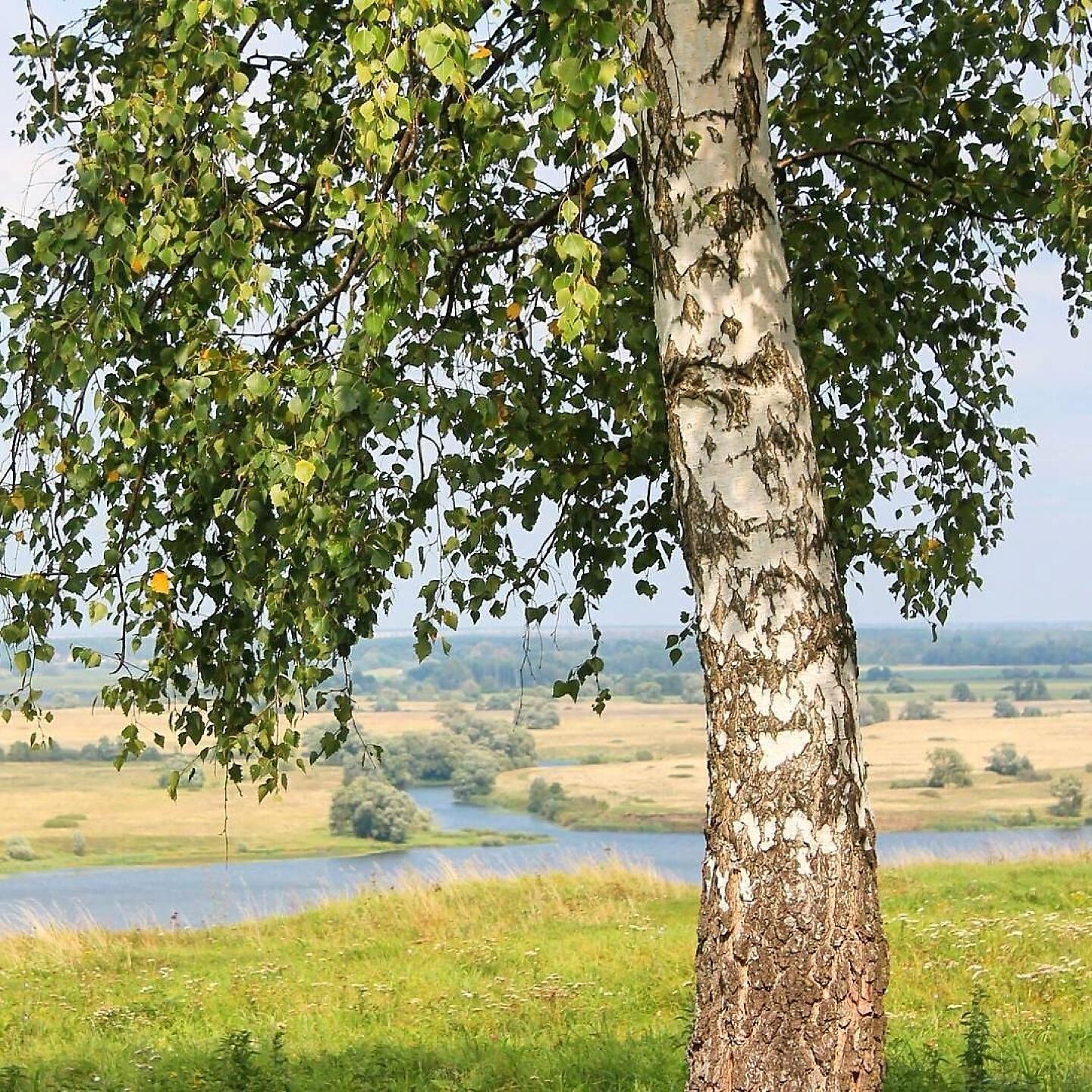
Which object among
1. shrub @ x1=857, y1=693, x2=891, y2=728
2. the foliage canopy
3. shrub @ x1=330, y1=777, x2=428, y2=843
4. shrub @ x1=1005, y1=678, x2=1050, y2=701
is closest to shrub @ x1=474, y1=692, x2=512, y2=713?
shrub @ x1=857, y1=693, x2=891, y2=728

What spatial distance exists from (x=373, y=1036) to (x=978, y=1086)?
178 inches

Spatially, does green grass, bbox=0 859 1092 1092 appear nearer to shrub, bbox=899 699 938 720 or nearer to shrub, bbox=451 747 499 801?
shrub, bbox=451 747 499 801

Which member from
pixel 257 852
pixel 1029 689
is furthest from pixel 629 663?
pixel 257 852


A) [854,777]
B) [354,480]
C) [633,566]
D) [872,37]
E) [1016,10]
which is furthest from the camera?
[872,37]

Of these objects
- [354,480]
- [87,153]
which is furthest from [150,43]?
[354,480]

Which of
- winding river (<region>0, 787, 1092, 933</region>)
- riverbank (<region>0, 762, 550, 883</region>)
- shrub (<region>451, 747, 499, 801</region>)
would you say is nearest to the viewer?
winding river (<region>0, 787, 1092, 933</region>)

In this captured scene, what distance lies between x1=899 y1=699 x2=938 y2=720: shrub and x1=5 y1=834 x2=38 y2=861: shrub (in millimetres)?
35502

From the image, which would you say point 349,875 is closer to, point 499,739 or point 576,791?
point 576,791

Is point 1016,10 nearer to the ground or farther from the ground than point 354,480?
farther from the ground

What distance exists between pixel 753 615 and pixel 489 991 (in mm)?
7022

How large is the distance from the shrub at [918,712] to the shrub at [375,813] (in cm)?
2864

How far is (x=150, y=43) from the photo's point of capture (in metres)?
5.18

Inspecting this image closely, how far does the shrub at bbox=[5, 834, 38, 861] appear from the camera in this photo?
108 feet

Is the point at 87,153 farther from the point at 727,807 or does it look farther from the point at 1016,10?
the point at 1016,10
